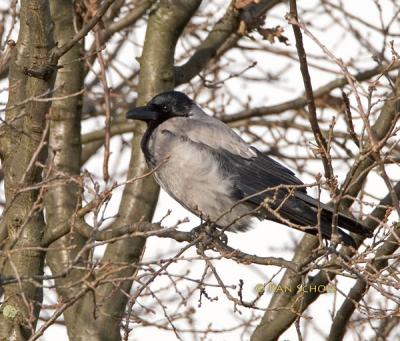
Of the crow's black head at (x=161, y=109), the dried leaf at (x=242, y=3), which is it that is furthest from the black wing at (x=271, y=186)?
the dried leaf at (x=242, y=3)

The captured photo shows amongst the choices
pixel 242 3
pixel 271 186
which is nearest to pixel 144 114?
pixel 271 186

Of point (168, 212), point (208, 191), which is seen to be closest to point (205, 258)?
point (168, 212)

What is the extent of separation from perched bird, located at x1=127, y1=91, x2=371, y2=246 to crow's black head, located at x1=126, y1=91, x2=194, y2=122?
14mm

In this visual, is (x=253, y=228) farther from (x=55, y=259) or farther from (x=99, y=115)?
(x=99, y=115)

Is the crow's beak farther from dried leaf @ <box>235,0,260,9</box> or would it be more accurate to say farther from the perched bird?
dried leaf @ <box>235,0,260,9</box>

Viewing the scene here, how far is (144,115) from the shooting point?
6.39 metres

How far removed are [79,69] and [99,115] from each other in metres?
1.84

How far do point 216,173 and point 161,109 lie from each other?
72 centimetres

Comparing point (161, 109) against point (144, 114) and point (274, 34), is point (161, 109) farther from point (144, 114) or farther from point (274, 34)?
point (274, 34)

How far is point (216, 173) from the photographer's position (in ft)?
19.7

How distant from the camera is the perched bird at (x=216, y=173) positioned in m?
5.84

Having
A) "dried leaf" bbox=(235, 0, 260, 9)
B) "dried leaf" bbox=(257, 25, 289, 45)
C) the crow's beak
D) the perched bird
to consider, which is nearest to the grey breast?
the perched bird

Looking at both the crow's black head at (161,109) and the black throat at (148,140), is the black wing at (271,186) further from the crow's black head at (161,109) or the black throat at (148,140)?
the crow's black head at (161,109)

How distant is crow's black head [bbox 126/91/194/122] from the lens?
6410 mm
